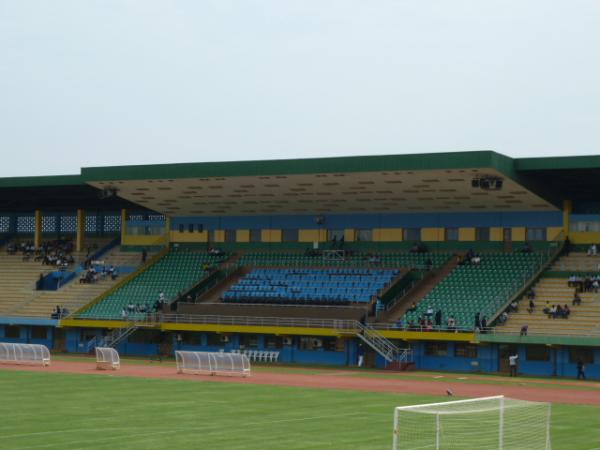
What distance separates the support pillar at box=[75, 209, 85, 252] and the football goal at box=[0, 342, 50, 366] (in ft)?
99.0

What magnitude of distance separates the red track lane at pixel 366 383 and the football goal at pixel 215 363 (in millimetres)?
747

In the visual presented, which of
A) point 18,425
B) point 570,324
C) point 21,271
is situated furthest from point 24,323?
point 18,425

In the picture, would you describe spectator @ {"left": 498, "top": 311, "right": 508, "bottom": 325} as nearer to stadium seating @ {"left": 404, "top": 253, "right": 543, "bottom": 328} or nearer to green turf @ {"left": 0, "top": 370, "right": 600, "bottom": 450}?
stadium seating @ {"left": 404, "top": 253, "right": 543, "bottom": 328}

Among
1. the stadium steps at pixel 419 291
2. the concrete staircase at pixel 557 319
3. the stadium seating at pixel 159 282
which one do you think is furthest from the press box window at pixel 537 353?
the stadium seating at pixel 159 282

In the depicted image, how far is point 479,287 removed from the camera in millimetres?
66938

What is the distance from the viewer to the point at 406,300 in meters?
68.8

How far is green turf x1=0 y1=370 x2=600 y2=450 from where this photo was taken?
2800 centimetres

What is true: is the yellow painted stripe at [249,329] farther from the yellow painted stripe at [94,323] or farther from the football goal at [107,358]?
the football goal at [107,358]

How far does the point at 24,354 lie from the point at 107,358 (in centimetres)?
517

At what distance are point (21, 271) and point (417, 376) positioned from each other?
41.6 metres

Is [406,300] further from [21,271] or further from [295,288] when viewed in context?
[21,271]

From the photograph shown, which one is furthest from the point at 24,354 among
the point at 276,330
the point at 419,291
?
the point at 419,291

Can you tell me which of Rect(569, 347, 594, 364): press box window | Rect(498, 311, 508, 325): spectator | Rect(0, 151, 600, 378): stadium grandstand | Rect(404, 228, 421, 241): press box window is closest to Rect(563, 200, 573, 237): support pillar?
Rect(0, 151, 600, 378): stadium grandstand

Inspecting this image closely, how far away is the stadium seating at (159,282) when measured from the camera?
2977 inches
